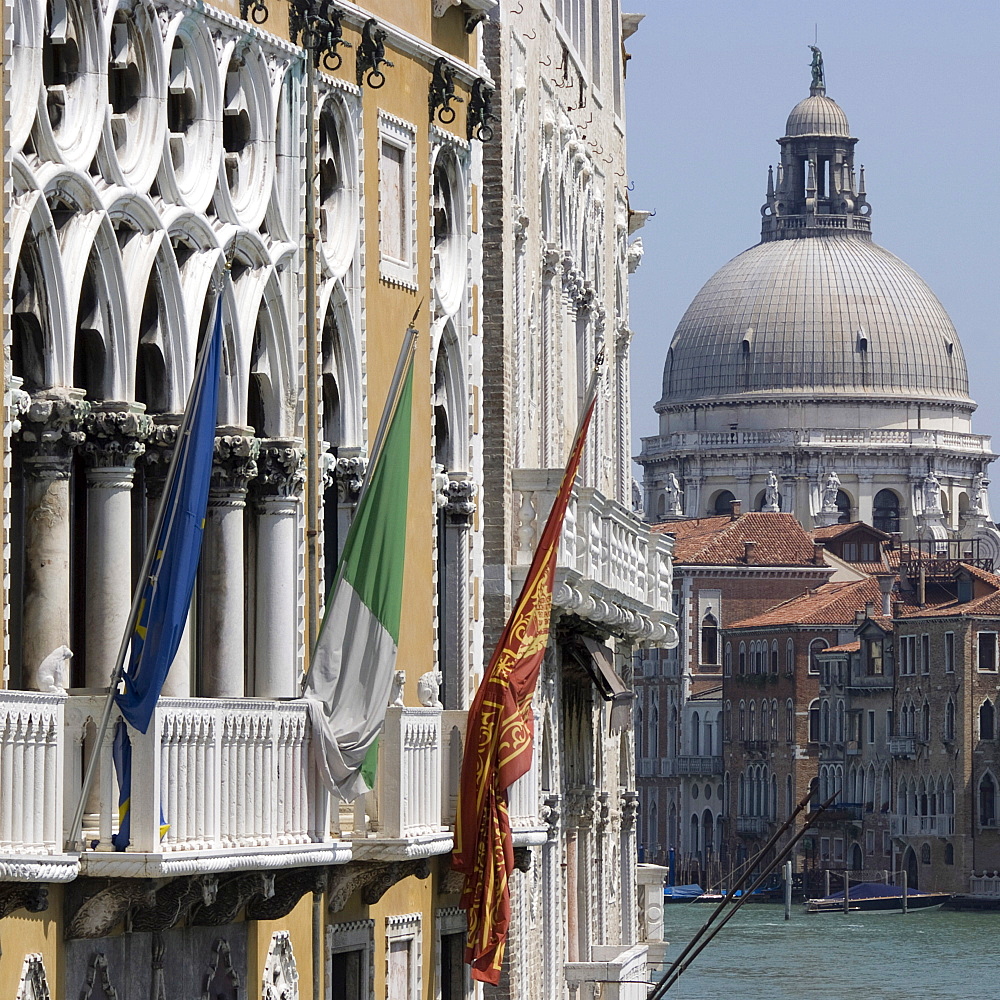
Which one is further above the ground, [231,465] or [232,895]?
[231,465]

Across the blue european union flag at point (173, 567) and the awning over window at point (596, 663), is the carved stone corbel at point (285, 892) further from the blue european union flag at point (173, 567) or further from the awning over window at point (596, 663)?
the awning over window at point (596, 663)

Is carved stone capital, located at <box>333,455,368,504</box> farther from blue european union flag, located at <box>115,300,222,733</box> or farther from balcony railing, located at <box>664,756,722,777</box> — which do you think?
balcony railing, located at <box>664,756,722,777</box>

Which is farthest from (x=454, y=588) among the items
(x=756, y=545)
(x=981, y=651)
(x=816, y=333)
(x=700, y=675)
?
(x=816, y=333)

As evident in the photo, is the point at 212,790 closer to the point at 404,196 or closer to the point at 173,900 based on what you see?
the point at 173,900

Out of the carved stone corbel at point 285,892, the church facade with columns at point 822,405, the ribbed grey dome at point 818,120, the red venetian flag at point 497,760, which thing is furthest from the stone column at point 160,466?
the ribbed grey dome at point 818,120

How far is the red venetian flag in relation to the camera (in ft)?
55.4

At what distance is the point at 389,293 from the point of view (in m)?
17.1

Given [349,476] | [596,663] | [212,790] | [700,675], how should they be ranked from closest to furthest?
[212,790] → [349,476] → [596,663] → [700,675]

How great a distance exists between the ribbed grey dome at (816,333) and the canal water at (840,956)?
4307cm

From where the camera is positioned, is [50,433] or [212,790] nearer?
[50,433]

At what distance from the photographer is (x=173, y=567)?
41.1ft

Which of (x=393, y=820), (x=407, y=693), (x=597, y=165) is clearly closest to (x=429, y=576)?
(x=407, y=693)

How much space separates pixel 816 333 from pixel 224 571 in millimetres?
135446

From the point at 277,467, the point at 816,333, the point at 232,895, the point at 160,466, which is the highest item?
the point at 816,333
